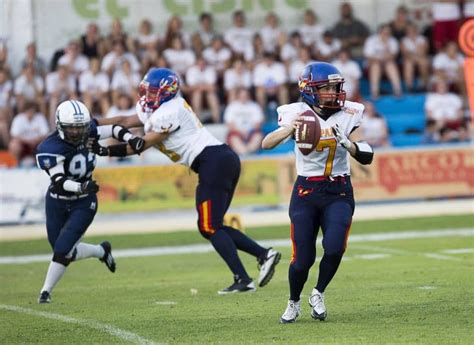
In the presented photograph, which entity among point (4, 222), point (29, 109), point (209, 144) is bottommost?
point (4, 222)

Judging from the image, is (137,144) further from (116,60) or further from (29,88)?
(29,88)

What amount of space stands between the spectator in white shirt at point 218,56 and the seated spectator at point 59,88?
7.92ft

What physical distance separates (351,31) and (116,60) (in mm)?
4792

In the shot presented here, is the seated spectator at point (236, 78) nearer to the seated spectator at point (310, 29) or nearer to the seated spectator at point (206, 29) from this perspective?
the seated spectator at point (206, 29)

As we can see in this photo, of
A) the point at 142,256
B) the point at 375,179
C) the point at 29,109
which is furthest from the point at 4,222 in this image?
the point at 375,179

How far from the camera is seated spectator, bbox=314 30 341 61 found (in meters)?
19.3

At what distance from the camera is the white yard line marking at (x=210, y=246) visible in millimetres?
12656

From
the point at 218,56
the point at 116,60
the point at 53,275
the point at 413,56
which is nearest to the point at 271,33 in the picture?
the point at 218,56

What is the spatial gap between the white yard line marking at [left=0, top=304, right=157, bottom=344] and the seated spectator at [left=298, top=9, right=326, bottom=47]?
12.1 metres

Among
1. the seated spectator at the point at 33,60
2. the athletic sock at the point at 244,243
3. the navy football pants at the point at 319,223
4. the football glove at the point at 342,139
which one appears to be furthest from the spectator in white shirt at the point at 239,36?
the football glove at the point at 342,139

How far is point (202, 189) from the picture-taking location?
356 inches

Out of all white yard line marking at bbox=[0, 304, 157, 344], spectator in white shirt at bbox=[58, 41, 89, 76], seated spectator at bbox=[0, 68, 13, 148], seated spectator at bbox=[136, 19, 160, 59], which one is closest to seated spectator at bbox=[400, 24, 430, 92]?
seated spectator at bbox=[136, 19, 160, 59]

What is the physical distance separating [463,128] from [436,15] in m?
2.88

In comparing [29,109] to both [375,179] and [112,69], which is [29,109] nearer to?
[112,69]
